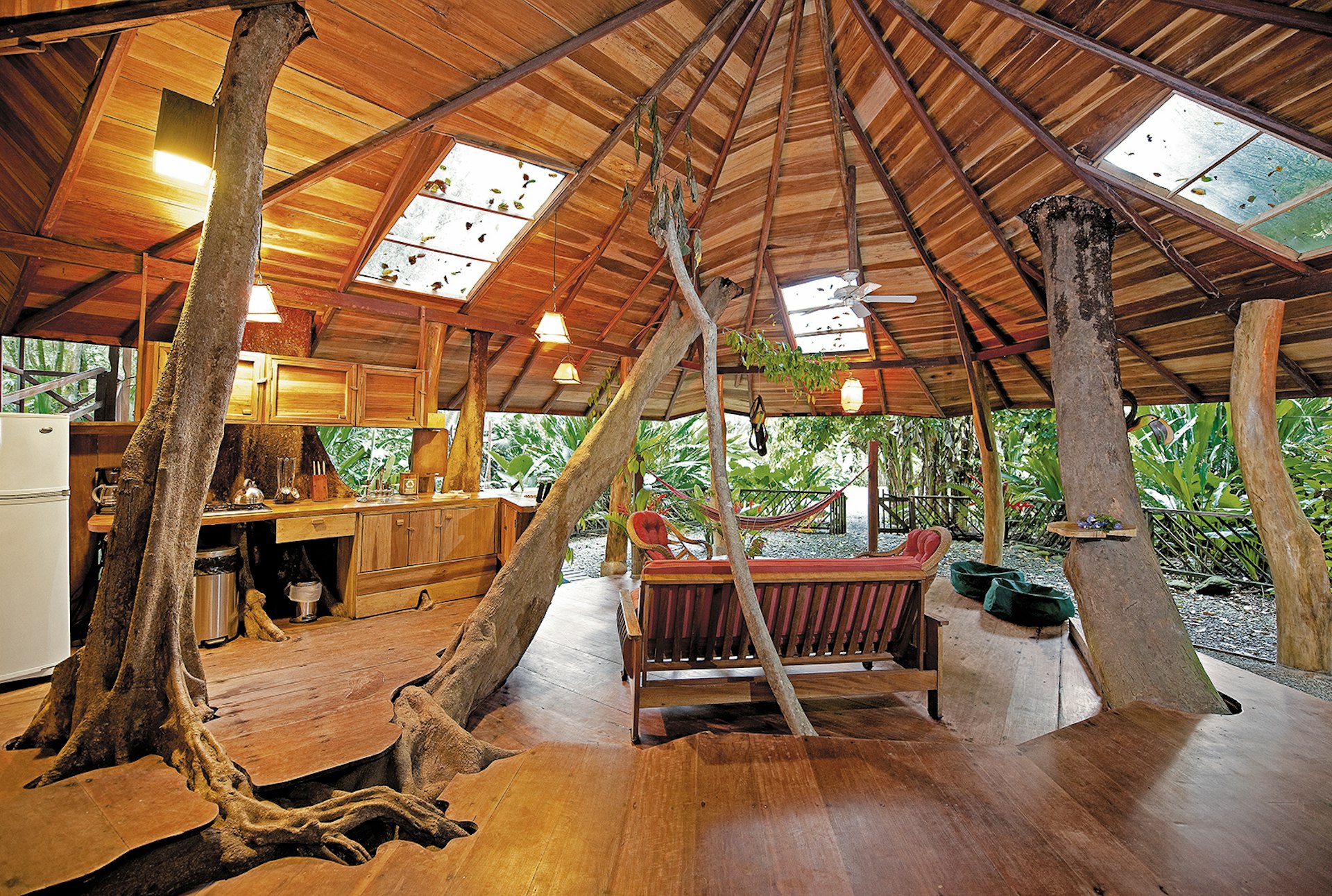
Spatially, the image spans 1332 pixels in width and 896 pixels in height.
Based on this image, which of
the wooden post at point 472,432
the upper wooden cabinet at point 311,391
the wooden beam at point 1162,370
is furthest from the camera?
the wooden beam at point 1162,370

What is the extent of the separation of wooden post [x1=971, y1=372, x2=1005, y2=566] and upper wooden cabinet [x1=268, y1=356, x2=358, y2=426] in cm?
678

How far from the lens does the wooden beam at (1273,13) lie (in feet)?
8.05

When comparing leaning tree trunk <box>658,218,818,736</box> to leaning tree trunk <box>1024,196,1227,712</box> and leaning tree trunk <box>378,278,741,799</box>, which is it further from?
leaning tree trunk <box>1024,196,1227,712</box>

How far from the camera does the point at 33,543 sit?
257cm

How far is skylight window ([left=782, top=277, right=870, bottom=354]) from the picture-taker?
7.01m

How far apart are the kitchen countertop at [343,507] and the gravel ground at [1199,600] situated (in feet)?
7.70

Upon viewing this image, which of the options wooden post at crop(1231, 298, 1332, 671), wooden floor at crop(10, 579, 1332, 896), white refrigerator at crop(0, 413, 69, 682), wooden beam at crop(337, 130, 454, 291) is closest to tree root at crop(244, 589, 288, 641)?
wooden floor at crop(10, 579, 1332, 896)

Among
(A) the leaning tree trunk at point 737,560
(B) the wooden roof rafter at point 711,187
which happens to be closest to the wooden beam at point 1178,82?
(B) the wooden roof rafter at point 711,187

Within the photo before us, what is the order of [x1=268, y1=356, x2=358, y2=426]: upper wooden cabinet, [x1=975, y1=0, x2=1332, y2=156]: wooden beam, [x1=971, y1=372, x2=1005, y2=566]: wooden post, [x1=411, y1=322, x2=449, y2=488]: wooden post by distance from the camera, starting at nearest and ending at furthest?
[x1=975, y1=0, x2=1332, y2=156]: wooden beam, [x1=268, y1=356, x2=358, y2=426]: upper wooden cabinet, [x1=411, y1=322, x2=449, y2=488]: wooden post, [x1=971, y1=372, x2=1005, y2=566]: wooden post

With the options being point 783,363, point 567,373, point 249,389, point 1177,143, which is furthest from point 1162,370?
point 249,389

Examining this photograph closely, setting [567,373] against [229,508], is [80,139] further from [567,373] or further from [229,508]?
[567,373]

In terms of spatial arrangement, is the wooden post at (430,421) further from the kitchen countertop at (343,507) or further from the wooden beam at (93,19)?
the wooden beam at (93,19)

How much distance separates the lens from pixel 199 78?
2.96 meters

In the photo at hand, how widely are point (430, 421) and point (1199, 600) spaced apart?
8357 mm
